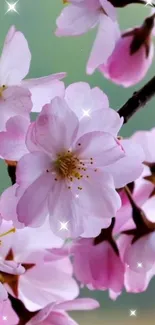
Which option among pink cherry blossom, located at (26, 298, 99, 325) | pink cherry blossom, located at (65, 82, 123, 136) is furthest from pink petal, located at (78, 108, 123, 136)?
pink cherry blossom, located at (26, 298, 99, 325)

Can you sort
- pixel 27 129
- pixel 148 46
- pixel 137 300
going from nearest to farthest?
pixel 27 129
pixel 148 46
pixel 137 300

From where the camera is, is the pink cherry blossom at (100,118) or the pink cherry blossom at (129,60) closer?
the pink cherry blossom at (100,118)

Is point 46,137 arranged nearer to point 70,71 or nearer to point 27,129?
point 27,129

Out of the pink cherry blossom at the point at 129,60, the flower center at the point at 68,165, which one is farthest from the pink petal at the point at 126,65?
the flower center at the point at 68,165

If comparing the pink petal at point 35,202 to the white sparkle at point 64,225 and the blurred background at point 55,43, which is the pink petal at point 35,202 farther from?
the blurred background at point 55,43

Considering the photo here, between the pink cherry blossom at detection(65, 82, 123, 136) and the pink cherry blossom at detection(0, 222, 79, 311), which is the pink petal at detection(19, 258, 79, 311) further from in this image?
the pink cherry blossom at detection(65, 82, 123, 136)

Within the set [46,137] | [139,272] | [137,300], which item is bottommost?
[137,300]

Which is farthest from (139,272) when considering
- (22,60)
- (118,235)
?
(22,60)
